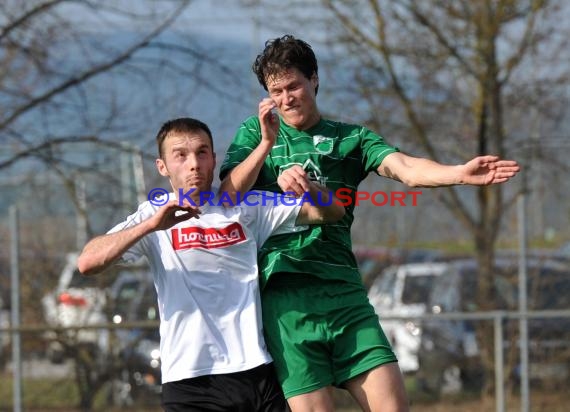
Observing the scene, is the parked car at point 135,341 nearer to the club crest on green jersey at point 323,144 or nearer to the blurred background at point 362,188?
the blurred background at point 362,188

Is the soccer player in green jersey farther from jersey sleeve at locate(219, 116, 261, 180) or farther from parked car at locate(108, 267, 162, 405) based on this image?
parked car at locate(108, 267, 162, 405)

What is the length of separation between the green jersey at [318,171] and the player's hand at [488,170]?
0.52 m

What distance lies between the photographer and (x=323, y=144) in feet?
14.0

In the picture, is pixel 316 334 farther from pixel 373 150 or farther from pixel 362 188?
pixel 362 188

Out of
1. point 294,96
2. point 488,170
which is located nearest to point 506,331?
point 294,96

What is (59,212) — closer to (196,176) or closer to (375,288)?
(375,288)

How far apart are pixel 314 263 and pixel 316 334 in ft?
0.91

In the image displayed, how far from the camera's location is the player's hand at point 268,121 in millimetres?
3914

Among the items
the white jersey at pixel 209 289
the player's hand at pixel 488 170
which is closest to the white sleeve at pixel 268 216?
the white jersey at pixel 209 289

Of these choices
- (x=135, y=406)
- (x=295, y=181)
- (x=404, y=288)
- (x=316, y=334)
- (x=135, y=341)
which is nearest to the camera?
Result: (x=295, y=181)

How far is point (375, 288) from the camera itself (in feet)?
31.2

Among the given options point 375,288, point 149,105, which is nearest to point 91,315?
point 149,105

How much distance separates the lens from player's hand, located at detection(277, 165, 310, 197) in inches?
150

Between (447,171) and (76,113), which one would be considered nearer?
(447,171)
